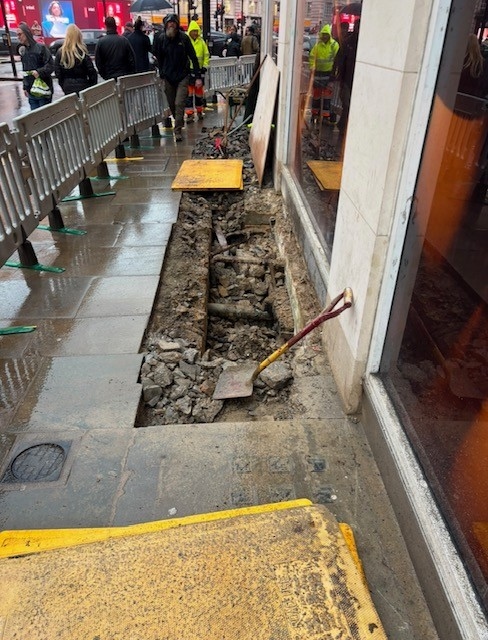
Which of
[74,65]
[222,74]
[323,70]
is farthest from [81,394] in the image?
[222,74]

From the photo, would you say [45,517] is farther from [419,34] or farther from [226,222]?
[226,222]

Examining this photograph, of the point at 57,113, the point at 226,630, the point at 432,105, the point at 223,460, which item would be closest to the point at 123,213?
the point at 57,113

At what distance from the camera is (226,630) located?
1863 millimetres

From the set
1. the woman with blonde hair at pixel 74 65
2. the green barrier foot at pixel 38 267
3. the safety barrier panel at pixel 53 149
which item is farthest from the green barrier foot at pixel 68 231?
the woman with blonde hair at pixel 74 65

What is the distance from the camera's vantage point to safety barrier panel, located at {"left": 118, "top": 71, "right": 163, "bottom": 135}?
9.48 meters

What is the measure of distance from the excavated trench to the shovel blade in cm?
8

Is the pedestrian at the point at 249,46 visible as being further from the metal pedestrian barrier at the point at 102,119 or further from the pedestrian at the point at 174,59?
the metal pedestrian barrier at the point at 102,119

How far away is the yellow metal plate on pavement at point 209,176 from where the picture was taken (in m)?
7.91

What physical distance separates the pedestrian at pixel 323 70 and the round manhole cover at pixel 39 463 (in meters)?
4.02

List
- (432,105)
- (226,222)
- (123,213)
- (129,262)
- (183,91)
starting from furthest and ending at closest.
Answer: (183,91) → (226,222) → (123,213) → (129,262) → (432,105)

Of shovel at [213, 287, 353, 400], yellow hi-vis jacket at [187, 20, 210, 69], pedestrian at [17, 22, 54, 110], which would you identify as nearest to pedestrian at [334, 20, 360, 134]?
shovel at [213, 287, 353, 400]

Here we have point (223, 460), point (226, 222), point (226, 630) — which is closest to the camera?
point (226, 630)

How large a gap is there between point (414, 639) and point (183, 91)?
11.5 meters

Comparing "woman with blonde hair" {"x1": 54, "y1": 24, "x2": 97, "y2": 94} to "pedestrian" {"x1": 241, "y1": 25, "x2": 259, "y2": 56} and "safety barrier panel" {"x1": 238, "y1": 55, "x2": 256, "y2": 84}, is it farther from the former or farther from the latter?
"pedestrian" {"x1": 241, "y1": 25, "x2": 259, "y2": 56}
